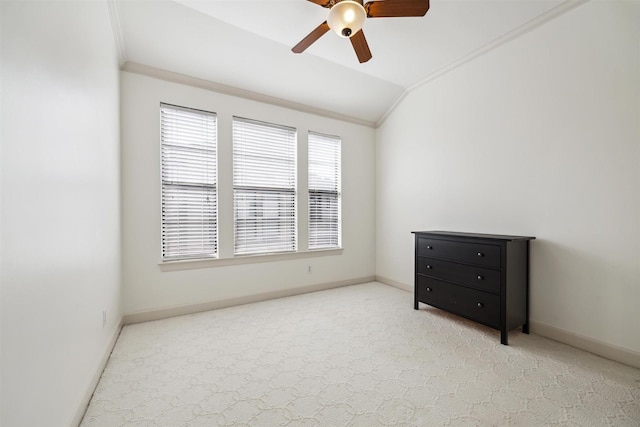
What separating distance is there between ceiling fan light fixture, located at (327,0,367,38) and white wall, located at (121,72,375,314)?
202 centimetres

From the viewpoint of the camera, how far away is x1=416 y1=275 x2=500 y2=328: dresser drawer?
103 inches

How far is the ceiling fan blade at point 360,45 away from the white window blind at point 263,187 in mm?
1700

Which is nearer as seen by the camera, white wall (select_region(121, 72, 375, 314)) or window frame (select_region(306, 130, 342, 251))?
white wall (select_region(121, 72, 375, 314))

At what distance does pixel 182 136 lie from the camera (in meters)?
3.29

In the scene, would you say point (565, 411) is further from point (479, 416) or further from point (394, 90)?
point (394, 90)

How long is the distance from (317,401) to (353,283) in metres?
2.85

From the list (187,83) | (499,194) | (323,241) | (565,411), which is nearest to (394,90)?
(499,194)

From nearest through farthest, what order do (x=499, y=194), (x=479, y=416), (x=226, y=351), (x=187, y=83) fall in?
(x=479, y=416) → (x=226, y=351) → (x=499, y=194) → (x=187, y=83)

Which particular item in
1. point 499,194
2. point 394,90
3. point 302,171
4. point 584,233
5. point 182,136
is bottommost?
point 584,233

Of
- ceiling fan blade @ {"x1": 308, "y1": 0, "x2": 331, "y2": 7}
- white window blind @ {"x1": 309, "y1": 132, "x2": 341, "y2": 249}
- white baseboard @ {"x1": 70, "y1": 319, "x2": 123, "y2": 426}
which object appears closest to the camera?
white baseboard @ {"x1": 70, "y1": 319, "x2": 123, "y2": 426}

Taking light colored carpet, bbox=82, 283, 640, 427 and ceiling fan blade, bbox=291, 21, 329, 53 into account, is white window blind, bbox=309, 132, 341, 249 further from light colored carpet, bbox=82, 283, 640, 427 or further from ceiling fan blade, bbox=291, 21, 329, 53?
ceiling fan blade, bbox=291, 21, 329, 53

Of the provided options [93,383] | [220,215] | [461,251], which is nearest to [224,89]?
[220,215]

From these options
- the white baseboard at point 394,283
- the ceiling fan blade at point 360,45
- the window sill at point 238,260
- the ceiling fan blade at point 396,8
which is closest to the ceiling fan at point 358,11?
the ceiling fan blade at point 396,8

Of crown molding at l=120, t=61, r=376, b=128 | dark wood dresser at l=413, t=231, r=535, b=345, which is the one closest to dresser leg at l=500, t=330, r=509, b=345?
dark wood dresser at l=413, t=231, r=535, b=345
